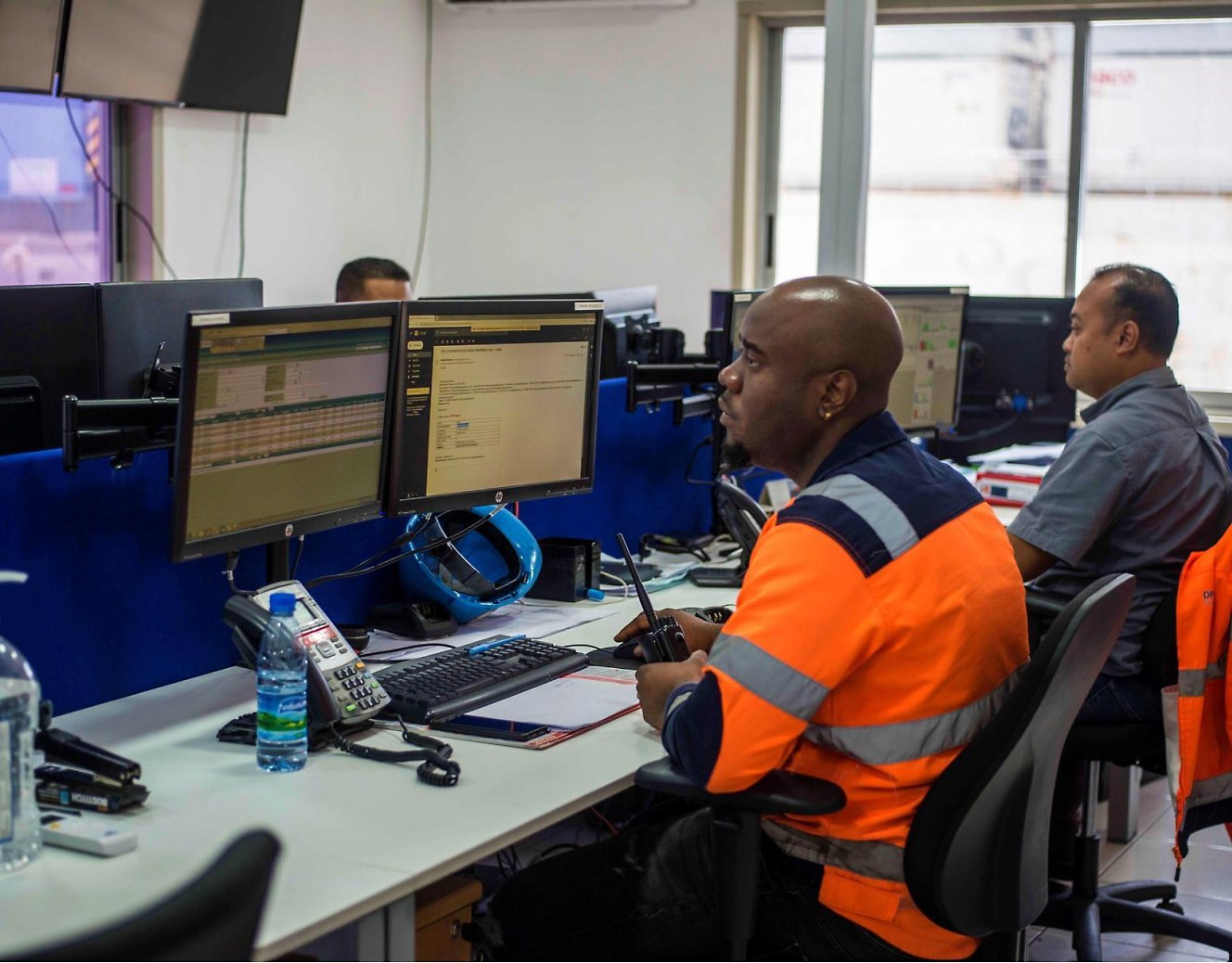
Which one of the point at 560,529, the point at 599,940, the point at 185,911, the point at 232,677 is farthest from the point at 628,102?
the point at 185,911

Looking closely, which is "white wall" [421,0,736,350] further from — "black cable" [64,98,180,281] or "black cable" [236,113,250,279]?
"black cable" [64,98,180,281]

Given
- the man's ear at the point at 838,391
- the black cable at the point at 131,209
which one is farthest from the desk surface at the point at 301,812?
the black cable at the point at 131,209

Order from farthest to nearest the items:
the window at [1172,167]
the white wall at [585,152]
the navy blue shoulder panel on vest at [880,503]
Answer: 1. the white wall at [585,152]
2. the window at [1172,167]
3. the navy blue shoulder panel on vest at [880,503]

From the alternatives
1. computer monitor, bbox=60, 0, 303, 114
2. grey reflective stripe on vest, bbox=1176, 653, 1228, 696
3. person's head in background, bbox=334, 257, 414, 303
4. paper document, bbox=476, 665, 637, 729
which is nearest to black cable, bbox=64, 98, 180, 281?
computer monitor, bbox=60, 0, 303, 114

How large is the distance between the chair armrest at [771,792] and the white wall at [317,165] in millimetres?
3608

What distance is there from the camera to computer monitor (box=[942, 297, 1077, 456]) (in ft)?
14.0

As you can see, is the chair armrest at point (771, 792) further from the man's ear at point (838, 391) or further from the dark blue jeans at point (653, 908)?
the man's ear at point (838, 391)

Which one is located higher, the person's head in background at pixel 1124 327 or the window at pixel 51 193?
the window at pixel 51 193

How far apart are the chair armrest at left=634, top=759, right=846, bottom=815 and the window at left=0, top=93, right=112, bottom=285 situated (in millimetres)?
3384

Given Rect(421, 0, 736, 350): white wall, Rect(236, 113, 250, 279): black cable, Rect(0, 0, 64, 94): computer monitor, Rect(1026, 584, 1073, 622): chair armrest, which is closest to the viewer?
Rect(1026, 584, 1073, 622): chair armrest

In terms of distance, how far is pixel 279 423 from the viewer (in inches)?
80.0

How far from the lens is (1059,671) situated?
171 cm

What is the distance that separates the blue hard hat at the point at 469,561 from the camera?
2508 mm

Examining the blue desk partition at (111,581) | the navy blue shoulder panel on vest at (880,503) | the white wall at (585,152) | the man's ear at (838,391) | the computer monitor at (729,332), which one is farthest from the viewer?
the white wall at (585,152)
